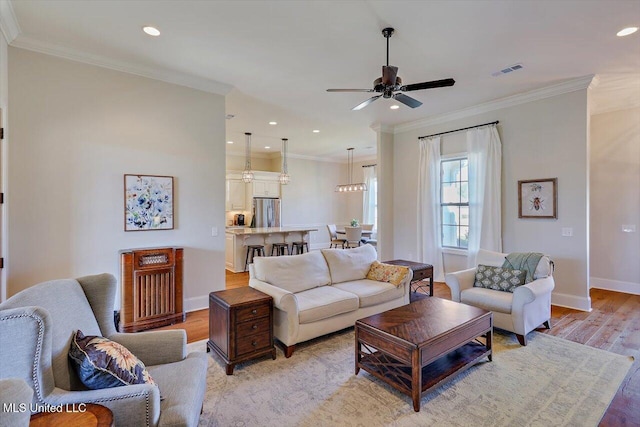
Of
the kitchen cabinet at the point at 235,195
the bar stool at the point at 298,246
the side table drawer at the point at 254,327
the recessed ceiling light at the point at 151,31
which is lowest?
the side table drawer at the point at 254,327

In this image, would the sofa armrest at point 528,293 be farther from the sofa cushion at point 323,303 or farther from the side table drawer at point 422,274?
the sofa cushion at point 323,303

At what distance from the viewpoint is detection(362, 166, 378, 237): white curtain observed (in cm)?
1042

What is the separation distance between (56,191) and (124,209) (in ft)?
2.18

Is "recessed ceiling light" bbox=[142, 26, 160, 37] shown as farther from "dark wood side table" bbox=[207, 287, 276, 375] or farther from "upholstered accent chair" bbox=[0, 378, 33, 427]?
"upholstered accent chair" bbox=[0, 378, 33, 427]

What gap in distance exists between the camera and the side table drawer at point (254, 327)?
2.77 meters

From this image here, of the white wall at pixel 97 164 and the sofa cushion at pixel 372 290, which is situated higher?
the white wall at pixel 97 164

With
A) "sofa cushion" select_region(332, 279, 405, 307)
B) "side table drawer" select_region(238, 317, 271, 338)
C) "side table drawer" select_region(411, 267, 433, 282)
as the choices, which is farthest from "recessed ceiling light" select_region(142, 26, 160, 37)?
"side table drawer" select_region(411, 267, 433, 282)

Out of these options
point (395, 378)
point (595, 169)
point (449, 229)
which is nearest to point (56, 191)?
point (395, 378)

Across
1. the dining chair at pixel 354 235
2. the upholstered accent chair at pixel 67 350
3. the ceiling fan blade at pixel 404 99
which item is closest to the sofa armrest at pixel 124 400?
the upholstered accent chair at pixel 67 350

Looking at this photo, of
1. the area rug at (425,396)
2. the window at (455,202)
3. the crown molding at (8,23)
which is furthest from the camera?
the window at (455,202)

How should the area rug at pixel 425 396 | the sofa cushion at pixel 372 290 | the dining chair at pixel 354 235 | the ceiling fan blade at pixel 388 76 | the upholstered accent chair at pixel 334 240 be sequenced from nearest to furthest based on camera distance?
the area rug at pixel 425 396 → the ceiling fan blade at pixel 388 76 → the sofa cushion at pixel 372 290 → the dining chair at pixel 354 235 → the upholstered accent chair at pixel 334 240

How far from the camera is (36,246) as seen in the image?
3.28 m

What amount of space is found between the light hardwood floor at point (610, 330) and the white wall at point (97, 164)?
1.16m

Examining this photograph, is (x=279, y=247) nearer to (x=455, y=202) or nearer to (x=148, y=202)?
(x=148, y=202)
